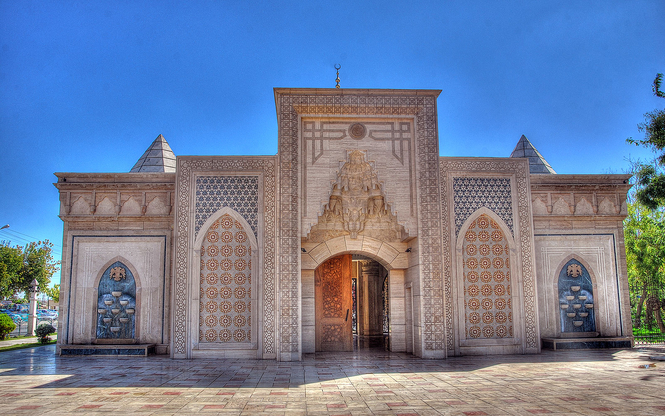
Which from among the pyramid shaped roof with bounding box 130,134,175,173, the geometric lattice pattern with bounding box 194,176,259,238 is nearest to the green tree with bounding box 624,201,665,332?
the geometric lattice pattern with bounding box 194,176,259,238

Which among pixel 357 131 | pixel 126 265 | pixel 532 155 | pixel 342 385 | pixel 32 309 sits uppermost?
pixel 532 155

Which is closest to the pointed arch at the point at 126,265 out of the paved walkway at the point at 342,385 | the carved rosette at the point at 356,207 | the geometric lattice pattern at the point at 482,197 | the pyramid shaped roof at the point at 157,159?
the paved walkway at the point at 342,385

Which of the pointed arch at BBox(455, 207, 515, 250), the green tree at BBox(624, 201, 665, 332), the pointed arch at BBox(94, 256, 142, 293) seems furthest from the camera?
the green tree at BBox(624, 201, 665, 332)

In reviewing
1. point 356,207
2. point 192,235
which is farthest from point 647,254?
point 192,235

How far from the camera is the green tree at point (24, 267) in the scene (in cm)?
2150

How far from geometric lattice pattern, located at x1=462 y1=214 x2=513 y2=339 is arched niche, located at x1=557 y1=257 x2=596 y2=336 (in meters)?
1.32

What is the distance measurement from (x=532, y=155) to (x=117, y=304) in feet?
29.7

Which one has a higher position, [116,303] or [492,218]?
[492,218]

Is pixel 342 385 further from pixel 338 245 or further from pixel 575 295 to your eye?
pixel 575 295

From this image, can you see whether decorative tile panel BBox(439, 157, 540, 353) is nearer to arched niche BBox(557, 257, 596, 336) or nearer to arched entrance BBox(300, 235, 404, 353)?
arched entrance BBox(300, 235, 404, 353)

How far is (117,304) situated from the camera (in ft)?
→ 29.2

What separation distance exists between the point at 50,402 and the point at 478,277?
656cm

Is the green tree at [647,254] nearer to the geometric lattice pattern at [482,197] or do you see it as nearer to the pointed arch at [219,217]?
the geometric lattice pattern at [482,197]

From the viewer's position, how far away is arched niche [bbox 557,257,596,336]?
358 inches
